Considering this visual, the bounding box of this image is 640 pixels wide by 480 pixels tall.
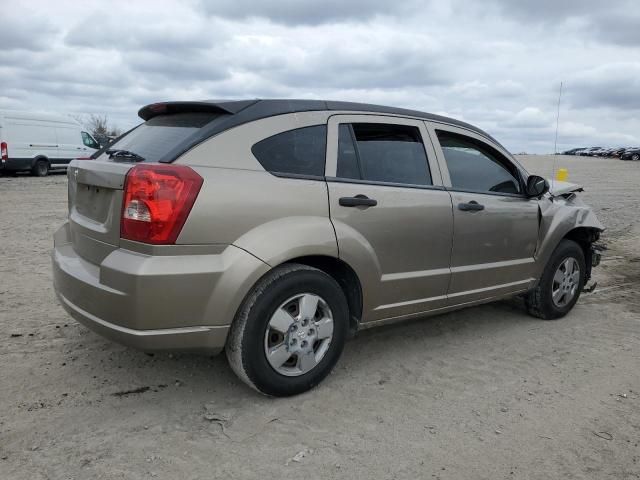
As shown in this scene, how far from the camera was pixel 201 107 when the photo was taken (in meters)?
3.34

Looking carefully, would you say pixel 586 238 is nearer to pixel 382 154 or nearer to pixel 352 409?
pixel 382 154

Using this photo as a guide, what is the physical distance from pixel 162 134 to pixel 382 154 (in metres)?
1.42

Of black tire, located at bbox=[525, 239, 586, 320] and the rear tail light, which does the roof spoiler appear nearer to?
the rear tail light

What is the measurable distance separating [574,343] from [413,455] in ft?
7.55

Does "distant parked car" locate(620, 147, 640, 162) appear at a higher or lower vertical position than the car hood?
higher

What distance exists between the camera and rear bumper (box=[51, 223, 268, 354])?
2.82 m

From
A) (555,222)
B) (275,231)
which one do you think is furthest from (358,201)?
(555,222)

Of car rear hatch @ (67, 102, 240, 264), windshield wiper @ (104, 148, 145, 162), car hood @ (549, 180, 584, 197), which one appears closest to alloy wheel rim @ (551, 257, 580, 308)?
car hood @ (549, 180, 584, 197)

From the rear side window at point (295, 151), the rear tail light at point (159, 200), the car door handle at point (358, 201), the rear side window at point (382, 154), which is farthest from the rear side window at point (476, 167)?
the rear tail light at point (159, 200)

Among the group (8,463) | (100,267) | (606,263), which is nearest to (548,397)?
(100,267)

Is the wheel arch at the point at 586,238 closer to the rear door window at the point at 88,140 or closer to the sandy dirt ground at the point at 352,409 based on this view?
the sandy dirt ground at the point at 352,409

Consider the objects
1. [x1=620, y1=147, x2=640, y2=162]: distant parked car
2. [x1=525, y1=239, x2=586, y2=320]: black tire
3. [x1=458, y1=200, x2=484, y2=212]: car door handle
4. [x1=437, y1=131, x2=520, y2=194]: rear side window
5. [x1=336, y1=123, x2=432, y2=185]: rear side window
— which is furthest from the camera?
[x1=620, y1=147, x2=640, y2=162]: distant parked car

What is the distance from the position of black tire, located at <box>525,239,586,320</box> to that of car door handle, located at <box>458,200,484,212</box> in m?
1.23

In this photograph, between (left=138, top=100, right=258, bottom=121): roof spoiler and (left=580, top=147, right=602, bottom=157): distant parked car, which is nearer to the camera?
(left=138, top=100, right=258, bottom=121): roof spoiler
